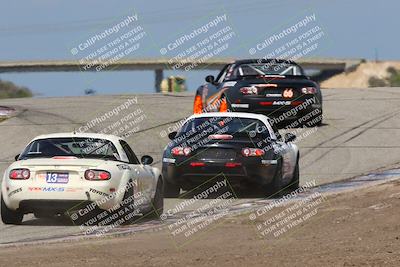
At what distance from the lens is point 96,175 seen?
1294 centimetres

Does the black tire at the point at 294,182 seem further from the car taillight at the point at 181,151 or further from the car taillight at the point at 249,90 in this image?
the car taillight at the point at 249,90

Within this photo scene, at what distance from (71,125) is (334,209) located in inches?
523

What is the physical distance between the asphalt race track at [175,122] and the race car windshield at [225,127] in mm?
1195

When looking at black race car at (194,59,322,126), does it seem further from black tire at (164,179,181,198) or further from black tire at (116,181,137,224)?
black tire at (116,181,137,224)

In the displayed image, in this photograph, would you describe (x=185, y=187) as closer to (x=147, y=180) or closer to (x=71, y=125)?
(x=147, y=180)

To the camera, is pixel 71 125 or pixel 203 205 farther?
pixel 71 125

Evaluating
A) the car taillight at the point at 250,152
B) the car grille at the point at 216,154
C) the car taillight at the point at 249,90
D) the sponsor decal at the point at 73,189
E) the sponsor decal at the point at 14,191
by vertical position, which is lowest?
the car taillight at the point at 249,90

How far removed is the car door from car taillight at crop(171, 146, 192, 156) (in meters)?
1.19

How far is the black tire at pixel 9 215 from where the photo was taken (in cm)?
1309

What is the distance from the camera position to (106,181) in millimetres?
12938

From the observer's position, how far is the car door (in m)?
13.8

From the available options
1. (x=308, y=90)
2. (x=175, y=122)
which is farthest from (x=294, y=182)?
(x=175, y=122)

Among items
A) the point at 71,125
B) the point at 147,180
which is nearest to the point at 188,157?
the point at 147,180
